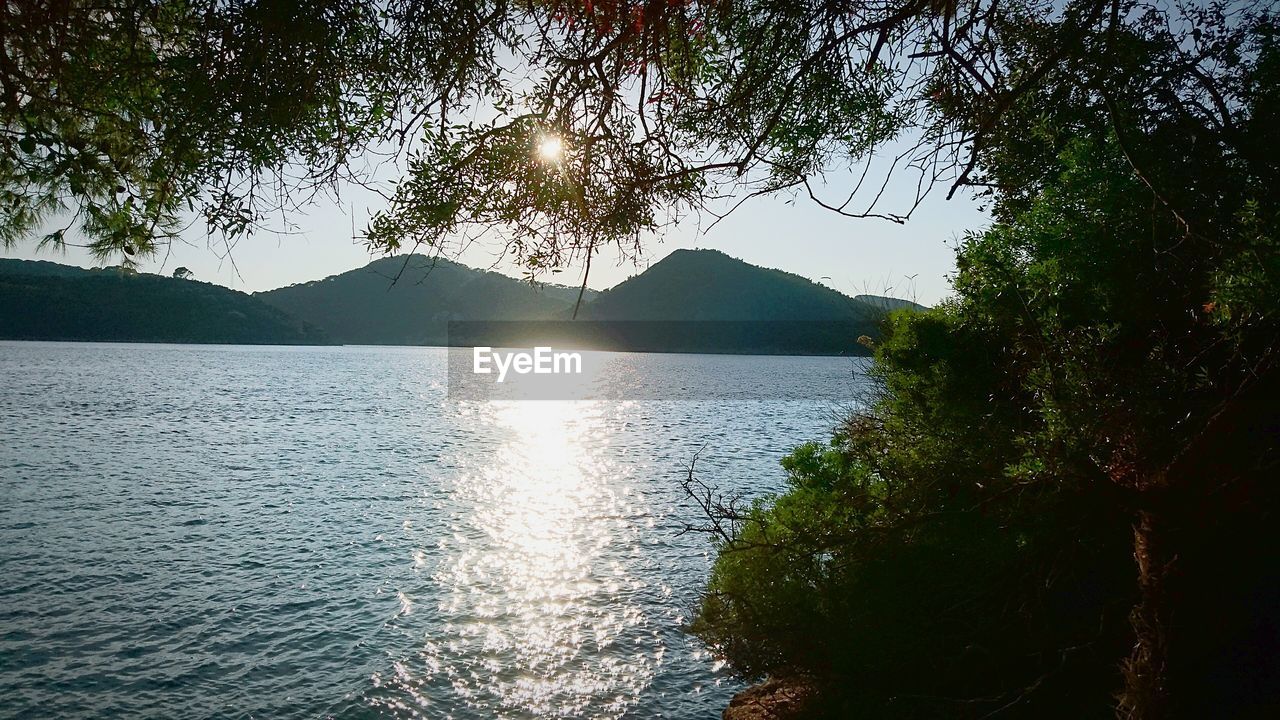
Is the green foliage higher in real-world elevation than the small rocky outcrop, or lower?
higher

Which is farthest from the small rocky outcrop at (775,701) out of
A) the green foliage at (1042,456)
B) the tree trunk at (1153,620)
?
the tree trunk at (1153,620)

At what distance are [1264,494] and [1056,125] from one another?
5.82 m

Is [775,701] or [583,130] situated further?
[775,701]

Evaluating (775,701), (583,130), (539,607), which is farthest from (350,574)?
(583,130)

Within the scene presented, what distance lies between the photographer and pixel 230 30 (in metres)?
5.66

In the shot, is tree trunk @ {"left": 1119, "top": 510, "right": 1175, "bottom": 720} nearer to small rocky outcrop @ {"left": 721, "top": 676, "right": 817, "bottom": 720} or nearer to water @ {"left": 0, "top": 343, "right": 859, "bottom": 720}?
small rocky outcrop @ {"left": 721, "top": 676, "right": 817, "bottom": 720}

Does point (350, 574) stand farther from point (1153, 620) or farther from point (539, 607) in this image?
point (1153, 620)

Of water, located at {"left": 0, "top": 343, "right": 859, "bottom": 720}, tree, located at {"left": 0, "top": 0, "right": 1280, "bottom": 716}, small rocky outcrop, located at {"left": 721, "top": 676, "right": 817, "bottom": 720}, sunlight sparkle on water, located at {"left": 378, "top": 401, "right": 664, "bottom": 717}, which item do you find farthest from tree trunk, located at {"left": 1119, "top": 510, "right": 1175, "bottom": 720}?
sunlight sparkle on water, located at {"left": 378, "top": 401, "right": 664, "bottom": 717}

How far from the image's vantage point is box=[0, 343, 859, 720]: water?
53.8 feet

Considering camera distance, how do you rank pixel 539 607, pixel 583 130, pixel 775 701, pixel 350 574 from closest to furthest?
pixel 583 130 → pixel 775 701 → pixel 539 607 → pixel 350 574

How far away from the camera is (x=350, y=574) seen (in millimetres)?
24719

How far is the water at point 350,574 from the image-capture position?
646 inches

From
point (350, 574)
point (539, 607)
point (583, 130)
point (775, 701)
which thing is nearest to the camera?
point (583, 130)

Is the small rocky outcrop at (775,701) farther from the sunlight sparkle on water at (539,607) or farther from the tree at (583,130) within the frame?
the tree at (583,130)
